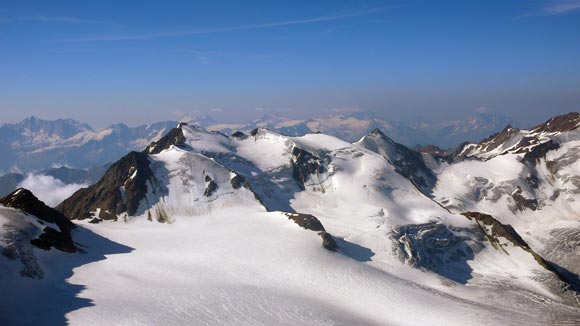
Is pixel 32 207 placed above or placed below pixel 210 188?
below

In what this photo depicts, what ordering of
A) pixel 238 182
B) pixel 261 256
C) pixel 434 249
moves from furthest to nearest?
pixel 238 182, pixel 434 249, pixel 261 256

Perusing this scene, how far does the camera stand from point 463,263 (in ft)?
474

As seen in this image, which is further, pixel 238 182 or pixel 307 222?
pixel 238 182

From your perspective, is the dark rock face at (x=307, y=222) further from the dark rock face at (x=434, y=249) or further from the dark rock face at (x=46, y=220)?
the dark rock face at (x=46, y=220)

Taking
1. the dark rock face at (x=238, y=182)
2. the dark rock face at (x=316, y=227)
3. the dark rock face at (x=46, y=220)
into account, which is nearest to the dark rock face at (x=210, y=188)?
the dark rock face at (x=238, y=182)

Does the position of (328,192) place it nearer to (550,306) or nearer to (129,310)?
(550,306)

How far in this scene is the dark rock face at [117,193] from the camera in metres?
153

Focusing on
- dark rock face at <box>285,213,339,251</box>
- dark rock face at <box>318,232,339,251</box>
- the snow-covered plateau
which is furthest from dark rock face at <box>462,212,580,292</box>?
dark rock face at <box>285,213,339,251</box>

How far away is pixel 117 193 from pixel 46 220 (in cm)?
4329

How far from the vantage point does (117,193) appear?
15750 cm

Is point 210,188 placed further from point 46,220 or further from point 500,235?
point 500,235

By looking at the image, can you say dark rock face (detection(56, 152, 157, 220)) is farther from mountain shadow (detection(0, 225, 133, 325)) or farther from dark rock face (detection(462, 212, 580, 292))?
dark rock face (detection(462, 212, 580, 292))

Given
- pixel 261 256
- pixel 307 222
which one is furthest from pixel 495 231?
pixel 261 256

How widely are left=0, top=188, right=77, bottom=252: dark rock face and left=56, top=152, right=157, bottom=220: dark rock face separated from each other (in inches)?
1029
